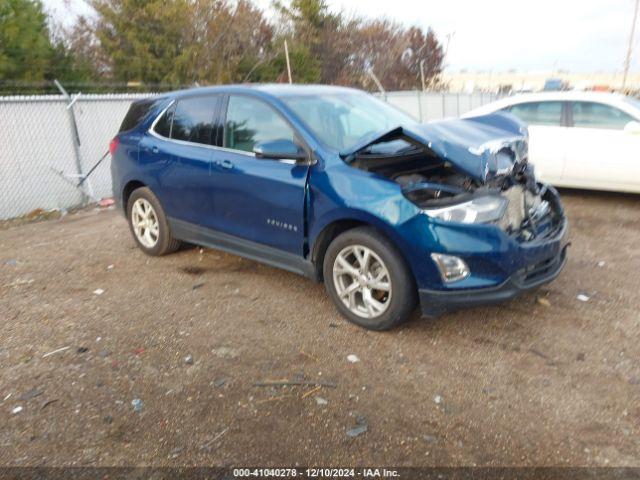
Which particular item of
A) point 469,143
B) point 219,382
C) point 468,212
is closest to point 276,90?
point 469,143

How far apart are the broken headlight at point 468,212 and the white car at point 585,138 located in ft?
12.9

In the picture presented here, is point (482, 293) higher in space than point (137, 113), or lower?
lower

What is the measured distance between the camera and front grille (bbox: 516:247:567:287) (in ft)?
12.8

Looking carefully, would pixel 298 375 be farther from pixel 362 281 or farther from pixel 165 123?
pixel 165 123

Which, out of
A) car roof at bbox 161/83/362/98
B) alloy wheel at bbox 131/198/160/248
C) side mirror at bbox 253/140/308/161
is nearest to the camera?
side mirror at bbox 253/140/308/161

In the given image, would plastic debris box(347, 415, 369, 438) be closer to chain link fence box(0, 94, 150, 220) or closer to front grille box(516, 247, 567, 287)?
front grille box(516, 247, 567, 287)

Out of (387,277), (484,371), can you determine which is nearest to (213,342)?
(387,277)

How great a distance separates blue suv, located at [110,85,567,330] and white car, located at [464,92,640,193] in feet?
11.4

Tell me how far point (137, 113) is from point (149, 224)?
1197mm

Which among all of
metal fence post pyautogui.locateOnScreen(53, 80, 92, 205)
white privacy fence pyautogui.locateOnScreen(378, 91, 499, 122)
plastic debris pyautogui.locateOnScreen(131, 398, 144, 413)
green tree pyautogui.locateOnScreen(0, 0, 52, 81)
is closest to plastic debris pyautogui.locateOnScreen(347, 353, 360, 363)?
plastic debris pyautogui.locateOnScreen(131, 398, 144, 413)

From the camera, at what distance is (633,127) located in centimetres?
738

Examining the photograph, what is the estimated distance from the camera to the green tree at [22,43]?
1816cm

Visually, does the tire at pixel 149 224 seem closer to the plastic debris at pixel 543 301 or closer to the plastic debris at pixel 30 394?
the plastic debris at pixel 30 394

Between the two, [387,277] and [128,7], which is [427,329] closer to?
[387,277]
